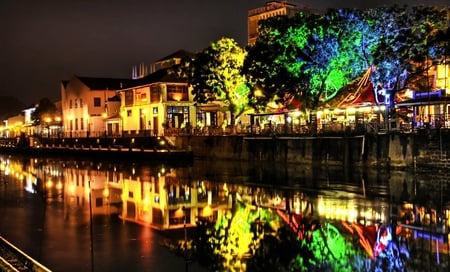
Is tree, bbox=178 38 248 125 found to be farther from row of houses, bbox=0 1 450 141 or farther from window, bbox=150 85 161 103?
window, bbox=150 85 161 103

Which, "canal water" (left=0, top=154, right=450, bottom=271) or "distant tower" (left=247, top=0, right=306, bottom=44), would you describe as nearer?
"canal water" (left=0, top=154, right=450, bottom=271)

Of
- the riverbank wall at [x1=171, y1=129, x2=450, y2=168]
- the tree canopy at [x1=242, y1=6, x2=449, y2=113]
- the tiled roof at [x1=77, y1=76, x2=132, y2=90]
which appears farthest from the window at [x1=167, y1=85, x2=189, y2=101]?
the tree canopy at [x1=242, y1=6, x2=449, y2=113]

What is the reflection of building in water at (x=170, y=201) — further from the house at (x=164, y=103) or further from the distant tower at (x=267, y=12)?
the distant tower at (x=267, y=12)

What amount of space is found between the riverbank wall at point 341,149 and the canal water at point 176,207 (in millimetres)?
1076

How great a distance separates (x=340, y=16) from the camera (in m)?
46.2

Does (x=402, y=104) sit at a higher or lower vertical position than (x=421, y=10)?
lower

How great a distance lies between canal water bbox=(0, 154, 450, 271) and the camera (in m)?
17.0

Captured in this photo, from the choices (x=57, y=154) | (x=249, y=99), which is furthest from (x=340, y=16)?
(x=57, y=154)

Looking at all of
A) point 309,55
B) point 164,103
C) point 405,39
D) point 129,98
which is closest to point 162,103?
point 164,103

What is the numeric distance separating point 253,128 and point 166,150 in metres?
11.0

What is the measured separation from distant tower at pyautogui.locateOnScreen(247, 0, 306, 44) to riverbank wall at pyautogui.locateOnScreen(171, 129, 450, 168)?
144 feet

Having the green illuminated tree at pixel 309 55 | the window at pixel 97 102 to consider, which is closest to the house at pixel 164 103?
the window at pixel 97 102

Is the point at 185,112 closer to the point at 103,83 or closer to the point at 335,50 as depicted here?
the point at 103,83

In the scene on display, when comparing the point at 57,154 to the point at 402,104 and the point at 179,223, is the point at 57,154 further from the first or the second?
the point at 179,223
